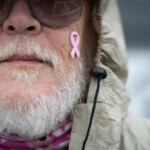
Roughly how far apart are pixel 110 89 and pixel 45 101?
0.39 meters

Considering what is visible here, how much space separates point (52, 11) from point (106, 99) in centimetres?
56

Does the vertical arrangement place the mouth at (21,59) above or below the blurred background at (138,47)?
above

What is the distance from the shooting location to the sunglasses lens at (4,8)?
1128 mm

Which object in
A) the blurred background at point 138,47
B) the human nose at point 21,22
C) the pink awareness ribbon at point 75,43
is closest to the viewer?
the human nose at point 21,22

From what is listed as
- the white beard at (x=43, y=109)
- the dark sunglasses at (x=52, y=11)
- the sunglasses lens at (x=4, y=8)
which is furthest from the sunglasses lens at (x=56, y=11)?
the white beard at (x=43, y=109)

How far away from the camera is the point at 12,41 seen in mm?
1137

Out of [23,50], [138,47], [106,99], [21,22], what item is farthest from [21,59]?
[138,47]

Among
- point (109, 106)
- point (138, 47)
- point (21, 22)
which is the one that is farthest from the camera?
point (138, 47)

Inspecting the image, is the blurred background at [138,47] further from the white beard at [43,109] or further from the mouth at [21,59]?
the mouth at [21,59]

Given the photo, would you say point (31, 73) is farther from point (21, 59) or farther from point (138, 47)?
point (138, 47)

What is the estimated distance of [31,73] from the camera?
1137 mm

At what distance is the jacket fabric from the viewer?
118 centimetres

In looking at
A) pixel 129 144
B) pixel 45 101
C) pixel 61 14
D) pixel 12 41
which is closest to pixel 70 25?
pixel 61 14

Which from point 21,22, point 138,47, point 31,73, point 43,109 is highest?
point 21,22
